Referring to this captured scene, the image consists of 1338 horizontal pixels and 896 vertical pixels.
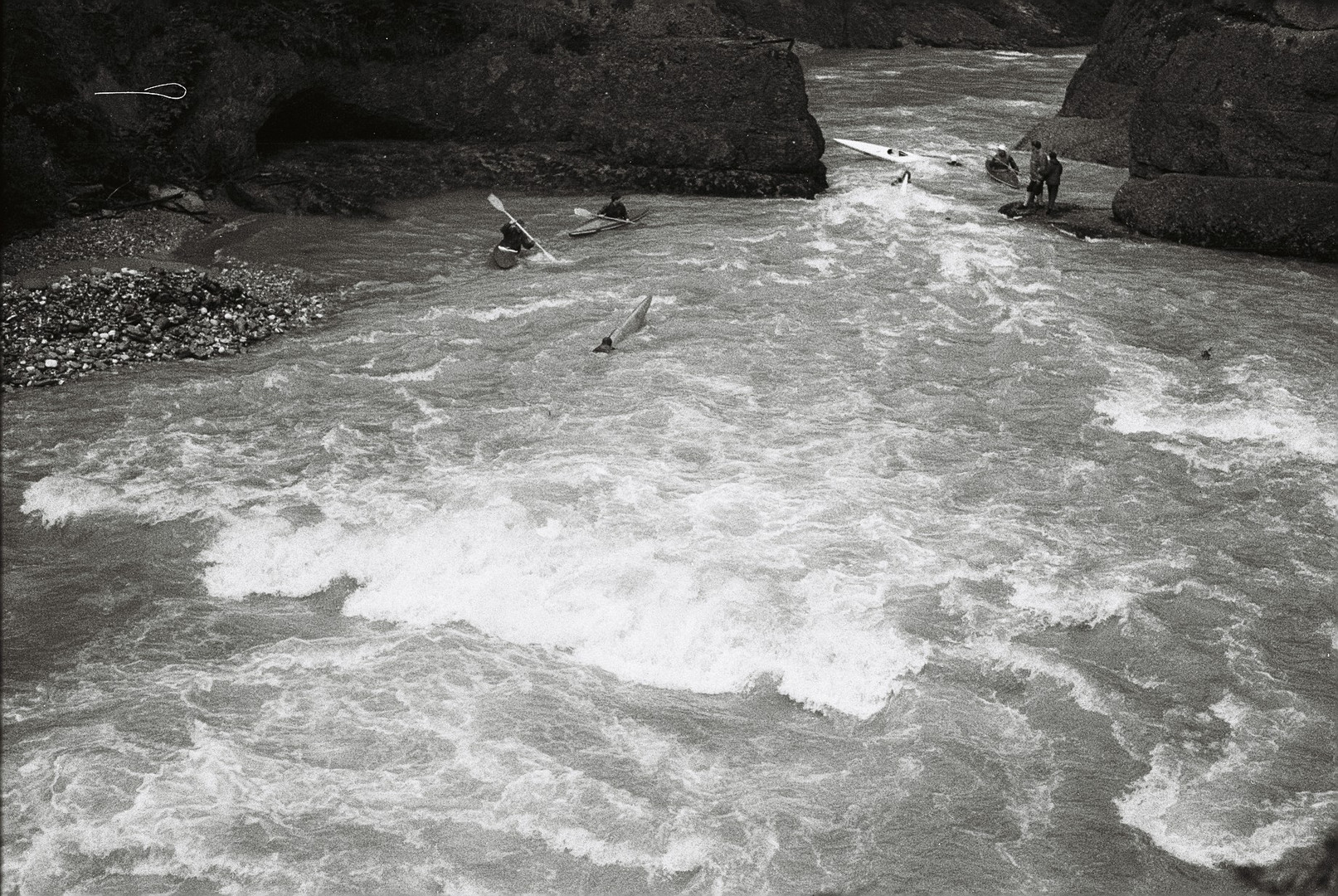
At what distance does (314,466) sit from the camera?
11.6m

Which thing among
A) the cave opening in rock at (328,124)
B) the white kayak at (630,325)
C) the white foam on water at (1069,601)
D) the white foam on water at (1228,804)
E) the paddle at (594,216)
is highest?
the cave opening in rock at (328,124)

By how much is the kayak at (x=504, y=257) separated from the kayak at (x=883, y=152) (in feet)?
29.2

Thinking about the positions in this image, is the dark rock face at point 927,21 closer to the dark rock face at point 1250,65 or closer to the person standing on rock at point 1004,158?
the person standing on rock at point 1004,158

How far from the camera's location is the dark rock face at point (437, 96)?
1877 centimetres

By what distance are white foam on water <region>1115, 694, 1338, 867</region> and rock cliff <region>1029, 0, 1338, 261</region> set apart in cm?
1182

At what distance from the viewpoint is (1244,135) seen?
18.0 meters

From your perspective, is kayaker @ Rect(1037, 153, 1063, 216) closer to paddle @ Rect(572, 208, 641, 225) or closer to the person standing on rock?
the person standing on rock

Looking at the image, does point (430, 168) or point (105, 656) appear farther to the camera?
point (430, 168)

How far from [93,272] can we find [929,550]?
11.3m

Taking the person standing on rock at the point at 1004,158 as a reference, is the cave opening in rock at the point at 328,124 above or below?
above

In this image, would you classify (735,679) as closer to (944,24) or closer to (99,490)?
(99,490)

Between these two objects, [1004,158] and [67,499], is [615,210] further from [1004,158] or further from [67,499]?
[67,499]

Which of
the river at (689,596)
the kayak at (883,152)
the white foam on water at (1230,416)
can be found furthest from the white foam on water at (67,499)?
the kayak at (883,152)

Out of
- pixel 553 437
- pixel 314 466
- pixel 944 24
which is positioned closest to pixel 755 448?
pixel 553 437
